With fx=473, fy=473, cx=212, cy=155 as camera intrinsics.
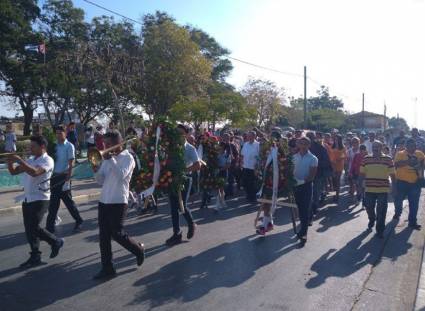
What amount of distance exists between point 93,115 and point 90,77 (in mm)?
14747

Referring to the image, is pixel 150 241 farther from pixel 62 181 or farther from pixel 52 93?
pixel 52 93

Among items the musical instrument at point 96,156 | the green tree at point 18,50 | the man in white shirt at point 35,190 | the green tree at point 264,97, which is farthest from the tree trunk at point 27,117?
the musical instrument at point 96,156

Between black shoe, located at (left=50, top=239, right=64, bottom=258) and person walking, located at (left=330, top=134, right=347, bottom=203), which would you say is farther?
person walking, located at (left=330, top=134, right=347, bottom=203)

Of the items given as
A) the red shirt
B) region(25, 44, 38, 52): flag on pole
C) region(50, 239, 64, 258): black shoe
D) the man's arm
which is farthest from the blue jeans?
region(25, 44, 38, 52): flag on pole

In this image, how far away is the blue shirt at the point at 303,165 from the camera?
8.21 metres

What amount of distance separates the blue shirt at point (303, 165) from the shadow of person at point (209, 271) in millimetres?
1183

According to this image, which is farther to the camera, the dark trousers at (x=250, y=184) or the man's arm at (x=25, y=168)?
the dark trousers at (x=250, y=184)

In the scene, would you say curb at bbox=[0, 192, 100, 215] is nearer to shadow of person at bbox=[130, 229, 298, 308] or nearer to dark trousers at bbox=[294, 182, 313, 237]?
shadow of person at bbox=[130, 229, 298, 308]

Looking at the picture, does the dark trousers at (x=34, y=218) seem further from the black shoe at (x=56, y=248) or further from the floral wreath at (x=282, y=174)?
the floral wreath at (x=282, y=174)

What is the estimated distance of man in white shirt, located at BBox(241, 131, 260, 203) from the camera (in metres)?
12.7

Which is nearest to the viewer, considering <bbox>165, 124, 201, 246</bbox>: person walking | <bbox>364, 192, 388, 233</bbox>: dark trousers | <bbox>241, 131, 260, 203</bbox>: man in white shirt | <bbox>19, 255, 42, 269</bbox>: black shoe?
<bbox>19, 255, 42, 269</bbox>: black shoe

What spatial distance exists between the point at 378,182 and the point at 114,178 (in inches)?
216

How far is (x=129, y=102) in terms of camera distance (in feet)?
122

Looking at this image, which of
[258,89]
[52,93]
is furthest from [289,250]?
[258,89]
